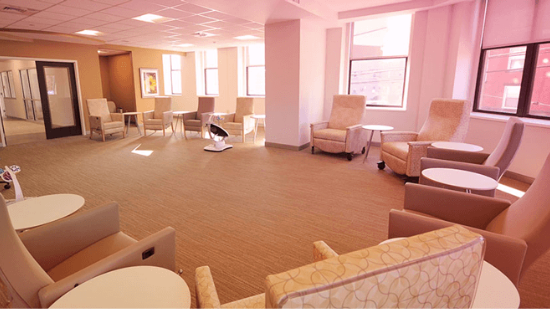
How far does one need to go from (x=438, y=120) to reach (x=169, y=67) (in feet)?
32.1

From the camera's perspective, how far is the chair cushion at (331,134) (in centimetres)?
547

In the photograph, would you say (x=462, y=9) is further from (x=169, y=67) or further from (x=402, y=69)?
(x=169, y=67)

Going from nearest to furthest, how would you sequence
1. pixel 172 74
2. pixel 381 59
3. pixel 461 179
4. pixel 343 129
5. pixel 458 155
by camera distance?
pixel 461 179 → pixel 458 155 → pixel 343 129 → pixel 381 59 → pixel 172 74

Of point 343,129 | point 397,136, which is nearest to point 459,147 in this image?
point 397,136

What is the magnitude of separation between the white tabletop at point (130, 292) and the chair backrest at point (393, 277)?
2.11ft

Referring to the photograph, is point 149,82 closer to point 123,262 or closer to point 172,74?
point 172,74

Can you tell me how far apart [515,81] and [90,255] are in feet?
19.0

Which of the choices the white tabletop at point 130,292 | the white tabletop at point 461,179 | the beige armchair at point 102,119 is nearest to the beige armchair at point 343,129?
the white tabletop at point 461,179

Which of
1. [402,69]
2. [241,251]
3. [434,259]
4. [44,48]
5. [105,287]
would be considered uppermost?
[44,48]

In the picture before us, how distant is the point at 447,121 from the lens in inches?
170

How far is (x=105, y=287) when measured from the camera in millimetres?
1145

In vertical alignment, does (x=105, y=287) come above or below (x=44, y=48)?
below

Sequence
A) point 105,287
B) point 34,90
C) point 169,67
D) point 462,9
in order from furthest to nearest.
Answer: point 169,67
point 34,90
point 462,9
point 105,287

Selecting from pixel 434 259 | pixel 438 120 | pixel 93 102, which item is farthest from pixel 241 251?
pixel 93 102
